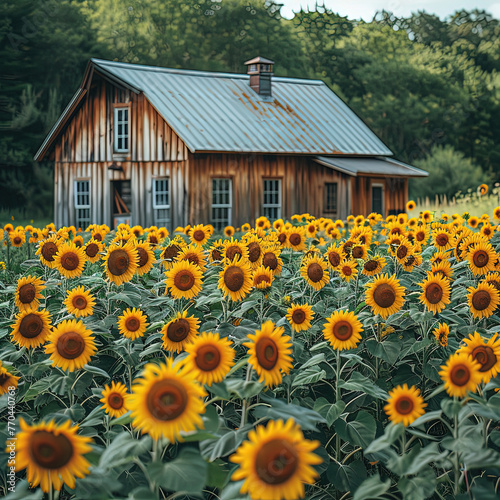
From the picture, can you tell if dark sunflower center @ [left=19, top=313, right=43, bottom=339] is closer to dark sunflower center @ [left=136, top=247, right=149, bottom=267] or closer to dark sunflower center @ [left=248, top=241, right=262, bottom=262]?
dark sunflower center @ [left=136, top=247, right=149, bottom=267]

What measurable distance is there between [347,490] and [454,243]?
112 inches

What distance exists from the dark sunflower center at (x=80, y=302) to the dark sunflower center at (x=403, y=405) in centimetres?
221

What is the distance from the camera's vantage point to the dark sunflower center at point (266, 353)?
2.70 m

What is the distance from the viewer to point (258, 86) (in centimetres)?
2238

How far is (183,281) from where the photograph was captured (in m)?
4.27

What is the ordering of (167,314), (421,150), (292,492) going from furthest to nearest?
(421,150)
(167,314)
(292,492)

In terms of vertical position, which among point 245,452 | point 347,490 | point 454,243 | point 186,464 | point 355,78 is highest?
point 355,78

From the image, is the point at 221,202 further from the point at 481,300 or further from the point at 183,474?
the point at 183,474

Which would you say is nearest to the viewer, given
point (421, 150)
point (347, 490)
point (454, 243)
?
point (347, 490)

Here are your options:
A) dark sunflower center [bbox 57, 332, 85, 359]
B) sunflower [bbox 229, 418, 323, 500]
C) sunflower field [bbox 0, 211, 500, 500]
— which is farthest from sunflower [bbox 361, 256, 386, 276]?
sunflower [bbox 229, 418, 323, 500]

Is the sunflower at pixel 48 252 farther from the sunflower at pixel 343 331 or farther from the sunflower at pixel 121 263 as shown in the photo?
the sunflower at pixel 343 331

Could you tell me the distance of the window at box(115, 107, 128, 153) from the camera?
20.2 metres

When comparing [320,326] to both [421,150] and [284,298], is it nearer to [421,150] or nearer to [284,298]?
[284,298]

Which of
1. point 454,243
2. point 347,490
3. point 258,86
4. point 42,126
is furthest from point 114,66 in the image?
point 347,490
